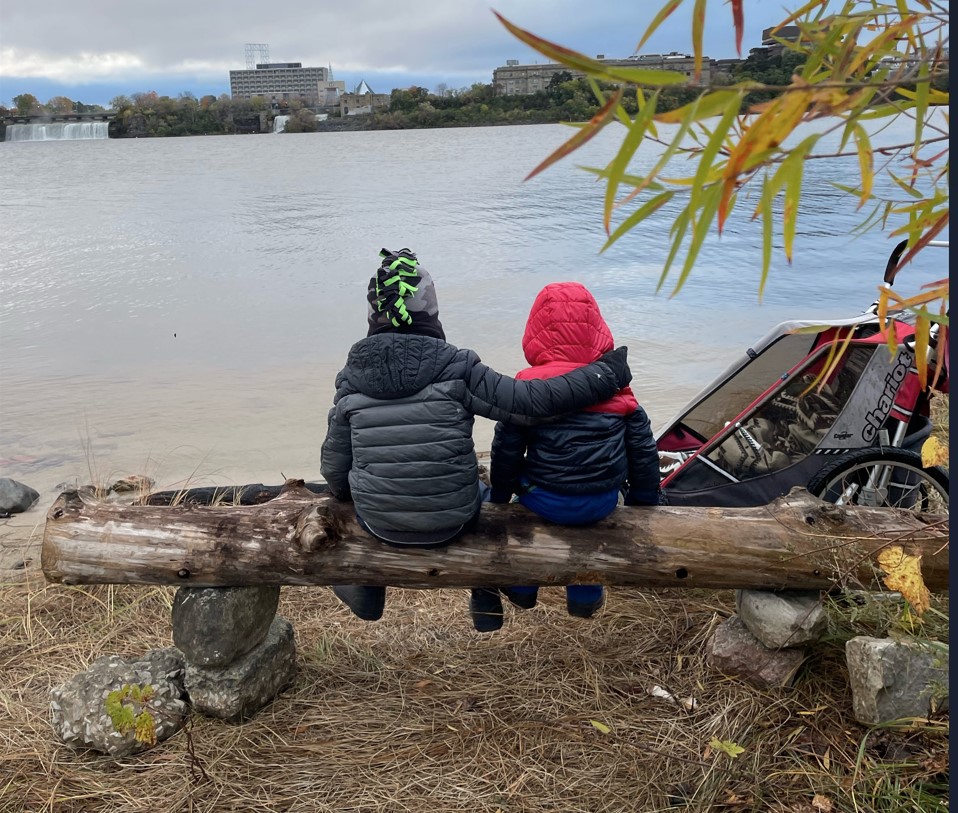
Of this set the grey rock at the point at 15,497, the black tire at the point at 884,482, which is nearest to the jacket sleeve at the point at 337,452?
the black tire at the point at 884,482

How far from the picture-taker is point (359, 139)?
230ft

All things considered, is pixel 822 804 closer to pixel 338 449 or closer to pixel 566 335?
pixel 566 335

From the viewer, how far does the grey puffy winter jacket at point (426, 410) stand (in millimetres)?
3098

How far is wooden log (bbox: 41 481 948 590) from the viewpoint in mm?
3270

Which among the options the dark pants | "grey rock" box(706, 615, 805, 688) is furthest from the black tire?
the dark pants

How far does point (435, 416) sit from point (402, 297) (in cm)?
39

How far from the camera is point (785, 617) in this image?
10.9 feet

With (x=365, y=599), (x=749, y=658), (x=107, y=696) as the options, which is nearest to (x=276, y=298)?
(x=365, y=599)

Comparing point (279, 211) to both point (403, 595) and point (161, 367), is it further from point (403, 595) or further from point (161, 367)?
point (403, 595)

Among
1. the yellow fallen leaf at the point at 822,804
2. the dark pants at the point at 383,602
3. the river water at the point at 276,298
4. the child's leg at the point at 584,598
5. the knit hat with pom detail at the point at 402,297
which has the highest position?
the knit hat with pom detail at the point at 402,297

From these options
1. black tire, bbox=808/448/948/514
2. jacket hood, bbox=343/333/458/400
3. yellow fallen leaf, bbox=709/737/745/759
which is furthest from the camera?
black tire, bbox=808/448/948/514

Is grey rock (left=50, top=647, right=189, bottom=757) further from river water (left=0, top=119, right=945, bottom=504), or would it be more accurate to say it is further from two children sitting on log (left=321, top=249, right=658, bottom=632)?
river water (left=0, top=119, right=945, bottom=504)

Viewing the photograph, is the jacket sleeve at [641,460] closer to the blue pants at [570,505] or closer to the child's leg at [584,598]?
the blue pants at [570,505]

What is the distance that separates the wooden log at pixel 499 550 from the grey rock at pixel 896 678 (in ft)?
1.01
